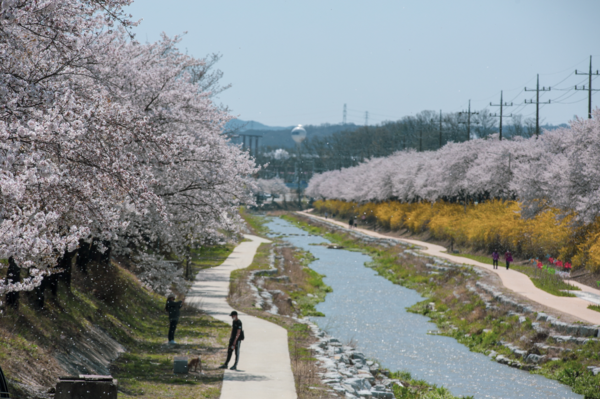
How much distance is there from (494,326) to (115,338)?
1500 cm

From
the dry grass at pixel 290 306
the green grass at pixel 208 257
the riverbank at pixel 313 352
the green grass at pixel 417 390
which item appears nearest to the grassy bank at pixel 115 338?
the dry grass at pixel 290 306

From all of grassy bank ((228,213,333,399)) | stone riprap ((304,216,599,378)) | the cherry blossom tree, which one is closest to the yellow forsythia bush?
the cherry blossom tree

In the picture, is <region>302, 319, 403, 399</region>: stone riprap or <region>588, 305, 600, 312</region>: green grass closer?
<region>302, 319, 403, 399</region>: stone riprap

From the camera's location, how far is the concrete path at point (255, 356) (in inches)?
485

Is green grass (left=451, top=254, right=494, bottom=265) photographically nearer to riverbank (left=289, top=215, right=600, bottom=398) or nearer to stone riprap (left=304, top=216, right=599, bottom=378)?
riverbank (left=289, top=215, right=600, bottom=398)

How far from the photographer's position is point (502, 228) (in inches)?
1561

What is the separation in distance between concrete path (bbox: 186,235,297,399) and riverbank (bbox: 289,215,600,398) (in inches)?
324

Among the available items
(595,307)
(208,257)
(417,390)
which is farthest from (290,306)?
(208,257)

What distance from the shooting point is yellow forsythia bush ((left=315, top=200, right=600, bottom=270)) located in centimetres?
2975

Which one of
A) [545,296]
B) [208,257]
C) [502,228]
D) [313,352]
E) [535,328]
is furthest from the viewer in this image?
[208,257]

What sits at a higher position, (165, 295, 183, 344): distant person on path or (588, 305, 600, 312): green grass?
(165, 295, 183, 344): distant person on path

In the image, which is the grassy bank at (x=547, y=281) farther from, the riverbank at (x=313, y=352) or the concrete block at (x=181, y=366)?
the concrete block at (x=181, y=366)

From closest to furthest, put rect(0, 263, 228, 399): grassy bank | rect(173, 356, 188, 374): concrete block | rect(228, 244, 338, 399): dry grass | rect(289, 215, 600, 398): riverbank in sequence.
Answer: rect(0, 263, 228, 399): grassy bank → rect(228, 244, 338, 399): dry grass → rect(173, 356, 188, 374): concrete block → rect(289, 215, 600, 398): riverbank

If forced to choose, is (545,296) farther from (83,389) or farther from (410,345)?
(83,389)
